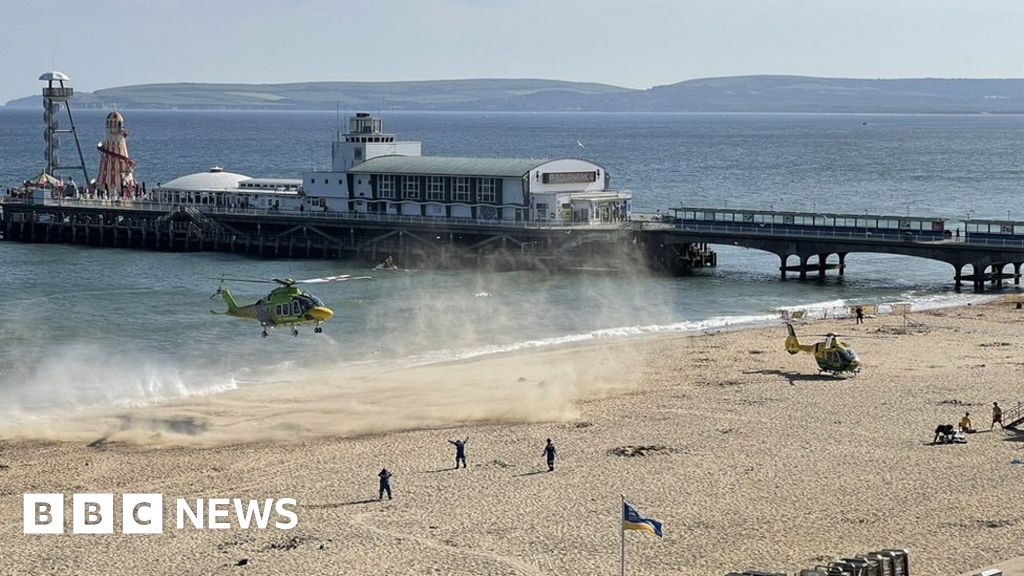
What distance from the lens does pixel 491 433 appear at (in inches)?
1750

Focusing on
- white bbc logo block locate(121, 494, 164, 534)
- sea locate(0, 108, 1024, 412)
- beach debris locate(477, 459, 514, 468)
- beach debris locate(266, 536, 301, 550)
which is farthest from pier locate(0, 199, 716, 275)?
beach debris locate(266, 536, 301, 550)

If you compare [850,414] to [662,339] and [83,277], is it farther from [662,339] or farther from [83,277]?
[83,277]

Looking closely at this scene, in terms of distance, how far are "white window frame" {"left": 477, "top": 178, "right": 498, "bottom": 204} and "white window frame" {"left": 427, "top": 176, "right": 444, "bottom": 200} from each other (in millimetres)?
2609

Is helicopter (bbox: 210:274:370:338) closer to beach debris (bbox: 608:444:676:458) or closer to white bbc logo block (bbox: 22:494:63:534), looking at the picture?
beach debris (bbox: 608:444:676:458)

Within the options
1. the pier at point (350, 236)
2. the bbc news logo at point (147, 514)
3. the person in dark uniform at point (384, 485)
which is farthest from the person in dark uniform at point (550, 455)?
the pier at point (350, 236)

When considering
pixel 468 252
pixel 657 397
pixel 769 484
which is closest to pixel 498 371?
pixel 657 397

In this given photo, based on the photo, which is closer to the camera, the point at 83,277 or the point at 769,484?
the point at 769,484

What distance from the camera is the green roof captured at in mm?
89188

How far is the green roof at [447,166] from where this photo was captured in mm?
89188

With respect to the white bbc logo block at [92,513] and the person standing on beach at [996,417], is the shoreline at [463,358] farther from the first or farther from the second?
the person standing on beach at [996,417]

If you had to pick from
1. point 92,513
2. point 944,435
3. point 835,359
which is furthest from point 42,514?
point 835,359

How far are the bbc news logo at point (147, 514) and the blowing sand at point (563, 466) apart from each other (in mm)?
423

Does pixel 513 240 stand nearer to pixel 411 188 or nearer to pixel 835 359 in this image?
pixel 411 188

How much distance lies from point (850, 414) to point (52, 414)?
2466cm
